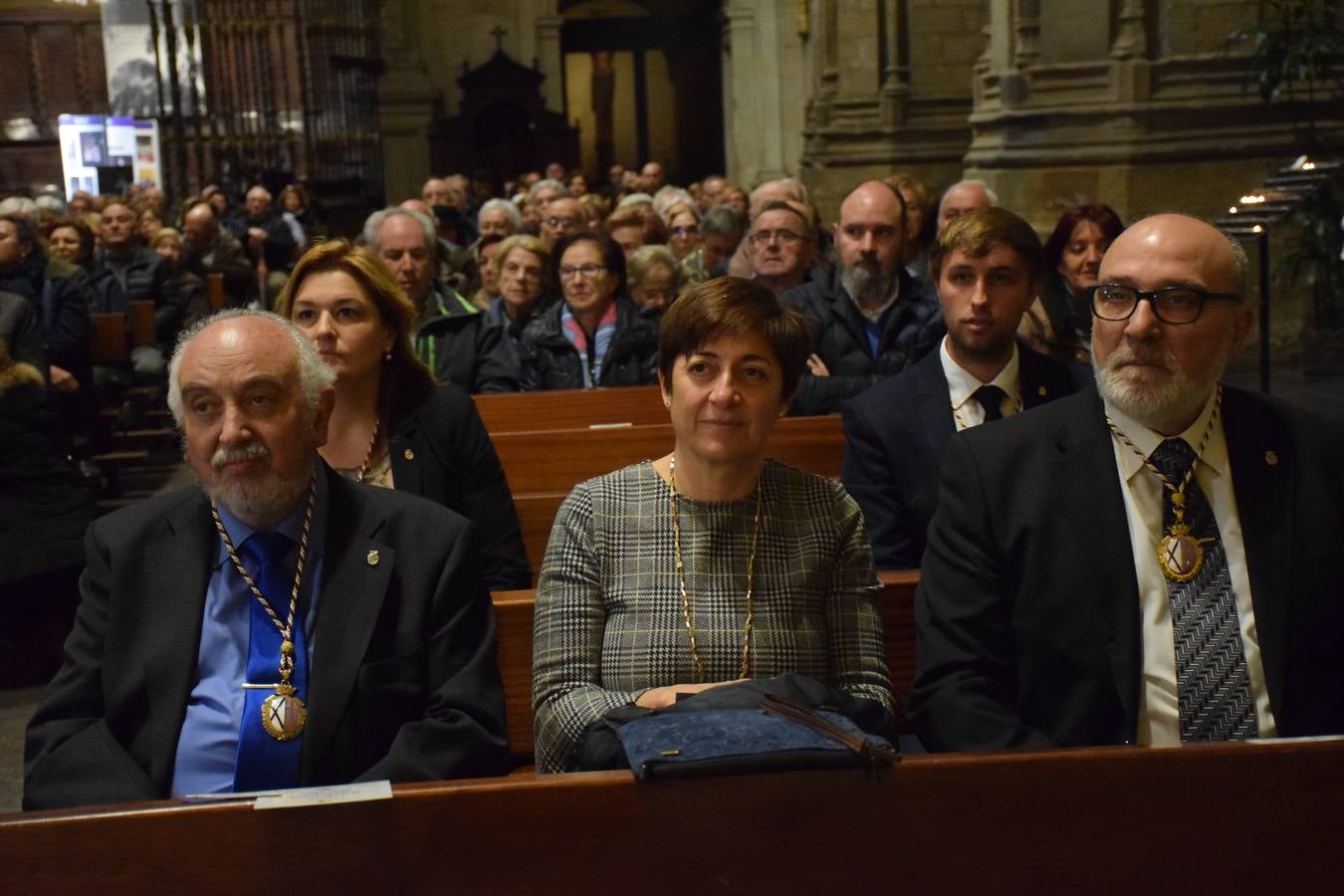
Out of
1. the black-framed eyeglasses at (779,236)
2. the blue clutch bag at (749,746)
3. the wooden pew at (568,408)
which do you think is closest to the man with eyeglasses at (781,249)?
the black-framed eyeglasses at (779,236)

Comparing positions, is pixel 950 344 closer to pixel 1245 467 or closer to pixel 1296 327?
pixel 1245 467

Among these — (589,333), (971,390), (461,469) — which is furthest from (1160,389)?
(589,333)

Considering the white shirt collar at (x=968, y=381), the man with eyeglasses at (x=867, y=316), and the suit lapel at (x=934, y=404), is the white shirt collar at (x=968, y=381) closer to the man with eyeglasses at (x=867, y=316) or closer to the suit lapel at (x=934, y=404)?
the suit lapel at (x=934, y=404)

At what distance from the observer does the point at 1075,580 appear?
9.23 feet

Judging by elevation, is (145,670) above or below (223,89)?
below

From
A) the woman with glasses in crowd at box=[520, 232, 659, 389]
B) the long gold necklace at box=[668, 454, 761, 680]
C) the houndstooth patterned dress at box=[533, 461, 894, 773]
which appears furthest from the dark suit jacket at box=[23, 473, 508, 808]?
the woman with glasses in crowd at box=[520, 232, 659, 389]

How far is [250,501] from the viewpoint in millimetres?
2760

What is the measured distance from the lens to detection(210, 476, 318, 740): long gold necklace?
2.70m

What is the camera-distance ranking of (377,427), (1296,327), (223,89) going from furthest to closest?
1. (223,89)
2. (1296,327)
3. (377,427)

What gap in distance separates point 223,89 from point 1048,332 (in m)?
17.6

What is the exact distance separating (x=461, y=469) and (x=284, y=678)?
1.37 m

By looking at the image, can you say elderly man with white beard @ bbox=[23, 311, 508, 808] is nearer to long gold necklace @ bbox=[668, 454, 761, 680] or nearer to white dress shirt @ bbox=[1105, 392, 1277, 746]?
long gold necklace @ bbox=[668, 454, 761, 680]

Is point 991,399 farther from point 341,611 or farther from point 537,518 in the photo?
point 341,611

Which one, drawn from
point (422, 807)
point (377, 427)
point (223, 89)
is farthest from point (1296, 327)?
point (223, 89)
